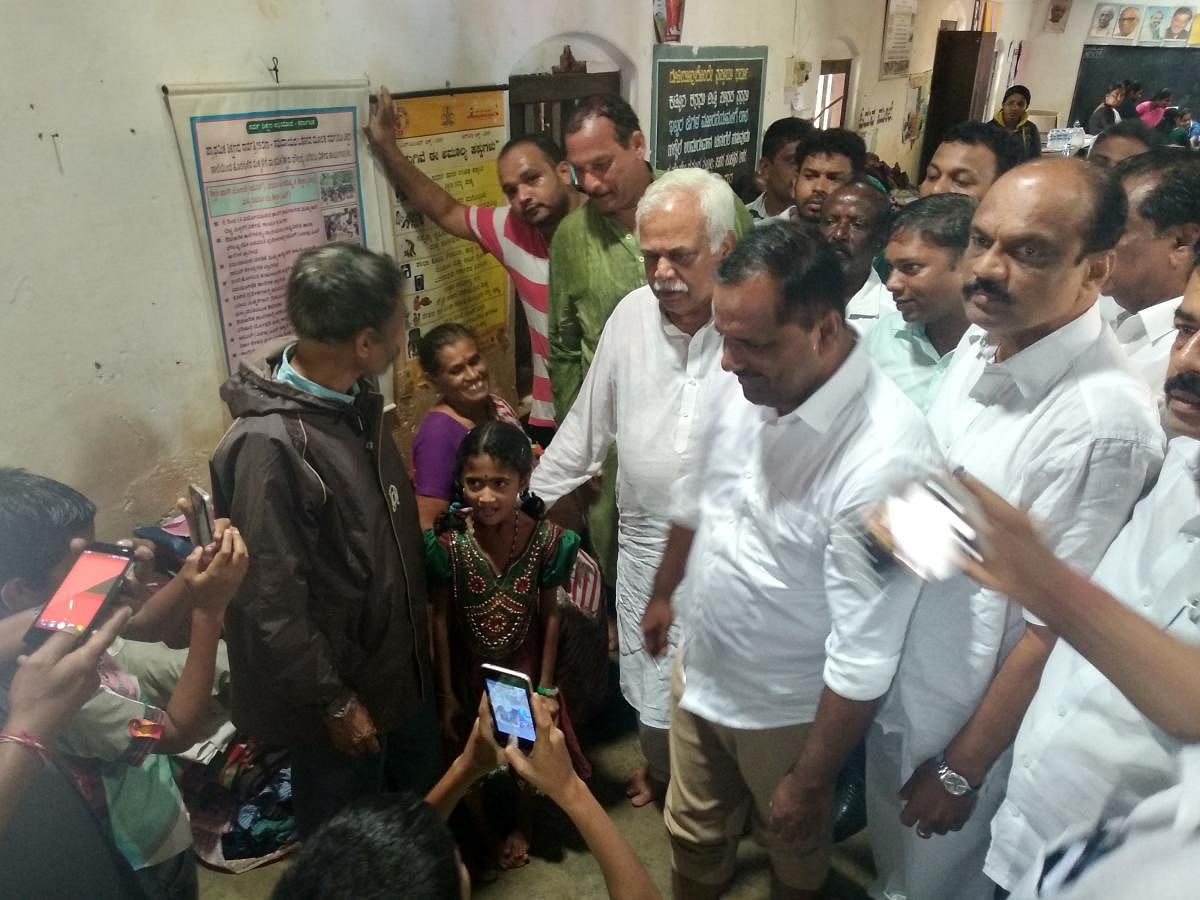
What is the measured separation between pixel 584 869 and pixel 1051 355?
1880 millimetres

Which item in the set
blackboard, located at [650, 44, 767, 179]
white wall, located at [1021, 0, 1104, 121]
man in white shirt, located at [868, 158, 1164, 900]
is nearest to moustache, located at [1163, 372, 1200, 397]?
man in white shirt, located at [868, 158, 1164, 900]

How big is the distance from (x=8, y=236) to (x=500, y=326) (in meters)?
1.90

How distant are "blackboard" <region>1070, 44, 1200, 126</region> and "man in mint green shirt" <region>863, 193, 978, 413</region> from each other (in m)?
12.9

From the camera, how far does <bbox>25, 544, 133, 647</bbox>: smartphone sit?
1168mm

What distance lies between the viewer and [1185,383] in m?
1.23

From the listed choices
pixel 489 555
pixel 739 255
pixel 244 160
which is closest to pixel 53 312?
pixel 244 160

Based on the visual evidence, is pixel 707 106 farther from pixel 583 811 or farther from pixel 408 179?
pixel 583 811

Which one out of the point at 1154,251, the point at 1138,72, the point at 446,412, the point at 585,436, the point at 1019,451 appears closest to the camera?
the point at 1019,451

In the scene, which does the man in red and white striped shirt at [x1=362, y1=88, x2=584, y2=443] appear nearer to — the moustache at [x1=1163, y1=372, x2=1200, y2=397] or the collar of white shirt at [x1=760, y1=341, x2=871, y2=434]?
the collar of white shirt at [x1=760, y1=341, x2=871, y2=434]

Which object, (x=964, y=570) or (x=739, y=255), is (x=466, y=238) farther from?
(x=964, y=570)

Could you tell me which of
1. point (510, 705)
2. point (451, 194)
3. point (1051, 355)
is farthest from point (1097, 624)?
point (451, 194)

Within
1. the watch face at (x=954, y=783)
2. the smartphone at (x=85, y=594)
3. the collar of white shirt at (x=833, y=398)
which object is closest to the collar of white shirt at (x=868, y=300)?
the collar of white shirt at (x=833, y=398)

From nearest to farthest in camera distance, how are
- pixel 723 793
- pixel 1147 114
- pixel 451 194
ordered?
pixel 723 793 → pixel 451 194 → pixel 1147 114

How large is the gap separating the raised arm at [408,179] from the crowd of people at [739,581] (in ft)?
2.94
